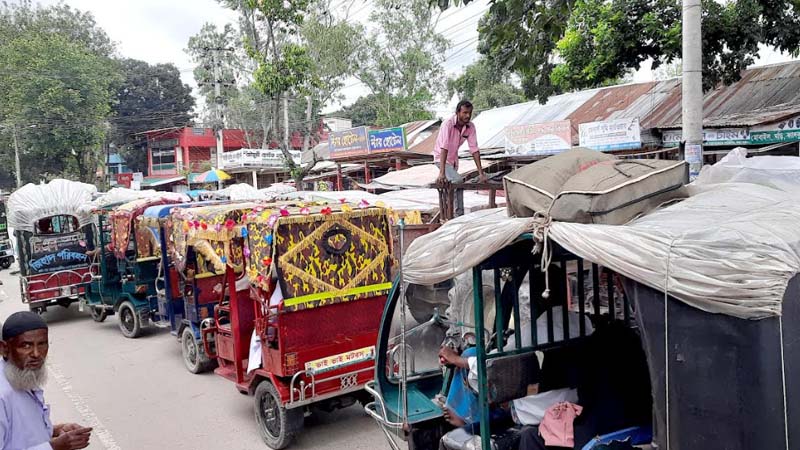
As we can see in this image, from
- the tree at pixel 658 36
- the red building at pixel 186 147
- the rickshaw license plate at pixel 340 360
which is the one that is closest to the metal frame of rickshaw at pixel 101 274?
the rickshaw license plate at pixel 340 360

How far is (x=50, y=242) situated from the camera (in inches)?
466

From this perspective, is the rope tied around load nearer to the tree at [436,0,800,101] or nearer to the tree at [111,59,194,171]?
the tree at [436,0,800,101]

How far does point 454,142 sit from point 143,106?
45.8 metres

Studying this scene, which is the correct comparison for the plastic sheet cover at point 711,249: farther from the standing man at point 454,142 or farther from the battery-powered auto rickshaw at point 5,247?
the battery-powered auto rickshaw at point 5,247

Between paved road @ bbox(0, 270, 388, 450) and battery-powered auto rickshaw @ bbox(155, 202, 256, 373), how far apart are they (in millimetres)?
571

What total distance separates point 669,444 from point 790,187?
6.37 ft

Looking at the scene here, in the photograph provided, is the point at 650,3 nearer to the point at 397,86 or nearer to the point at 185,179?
the point at 397,86

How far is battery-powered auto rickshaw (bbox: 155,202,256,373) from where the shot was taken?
6406 millimetres

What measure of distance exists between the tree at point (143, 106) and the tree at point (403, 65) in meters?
21.3

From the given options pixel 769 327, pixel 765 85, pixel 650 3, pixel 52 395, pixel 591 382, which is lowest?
pixel 52 395

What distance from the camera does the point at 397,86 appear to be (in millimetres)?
32250

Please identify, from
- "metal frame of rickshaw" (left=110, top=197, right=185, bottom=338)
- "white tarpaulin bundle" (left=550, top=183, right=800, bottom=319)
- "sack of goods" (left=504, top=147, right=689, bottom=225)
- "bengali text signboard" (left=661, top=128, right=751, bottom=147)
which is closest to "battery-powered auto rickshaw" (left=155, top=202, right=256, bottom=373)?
"metal frame of rickshaw" (left=110, top=197, right=185, bottom=338)

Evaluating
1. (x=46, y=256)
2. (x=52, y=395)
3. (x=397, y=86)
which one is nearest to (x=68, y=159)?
(x=397, y=86)

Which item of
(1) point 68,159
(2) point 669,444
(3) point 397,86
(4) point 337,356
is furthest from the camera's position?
(1) point 68,159
